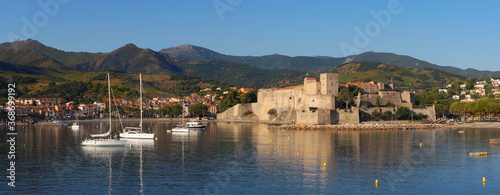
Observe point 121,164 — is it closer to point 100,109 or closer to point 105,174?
point 105,174

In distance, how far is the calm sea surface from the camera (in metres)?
15.6

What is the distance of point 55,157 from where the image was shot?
22734 mm

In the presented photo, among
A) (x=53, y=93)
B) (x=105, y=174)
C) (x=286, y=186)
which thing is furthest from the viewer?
(x=53, y=93)

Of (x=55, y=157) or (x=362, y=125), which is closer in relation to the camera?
(x=55, y=157)

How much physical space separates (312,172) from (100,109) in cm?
6446

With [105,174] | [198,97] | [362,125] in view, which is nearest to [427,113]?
[362,125]

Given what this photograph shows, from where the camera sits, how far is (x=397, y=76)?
118000 millimetres

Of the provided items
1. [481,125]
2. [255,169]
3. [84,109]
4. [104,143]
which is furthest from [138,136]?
[84,109]

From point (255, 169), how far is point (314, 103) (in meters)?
32.7

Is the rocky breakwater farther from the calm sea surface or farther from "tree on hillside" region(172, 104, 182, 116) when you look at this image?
"tree on hillside" region(172, 104, 182, 116)

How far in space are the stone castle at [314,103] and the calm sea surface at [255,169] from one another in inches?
769

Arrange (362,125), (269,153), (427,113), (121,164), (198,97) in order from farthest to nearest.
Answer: (198,97) < (427,113) < (362,125) < (269,153) < (121,164)

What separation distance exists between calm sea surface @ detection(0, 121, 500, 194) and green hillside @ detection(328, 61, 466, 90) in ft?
278

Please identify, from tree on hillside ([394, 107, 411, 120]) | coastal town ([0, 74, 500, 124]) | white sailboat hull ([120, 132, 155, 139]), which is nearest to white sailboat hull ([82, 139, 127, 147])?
white sailboat hull ([120, 132, 155, 139])
